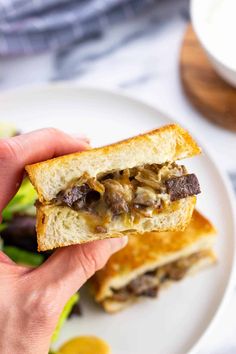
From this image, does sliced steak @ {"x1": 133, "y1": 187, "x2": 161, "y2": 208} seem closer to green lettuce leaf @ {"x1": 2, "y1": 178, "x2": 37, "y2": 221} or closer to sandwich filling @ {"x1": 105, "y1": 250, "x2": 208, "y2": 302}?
sandwich filling @ {"x1": 105, "y1": 250, "x2": 208, "y2": 302}

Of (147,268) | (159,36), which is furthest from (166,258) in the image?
(159,36)

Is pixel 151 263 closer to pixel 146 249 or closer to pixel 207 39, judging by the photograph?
pixel 146 249

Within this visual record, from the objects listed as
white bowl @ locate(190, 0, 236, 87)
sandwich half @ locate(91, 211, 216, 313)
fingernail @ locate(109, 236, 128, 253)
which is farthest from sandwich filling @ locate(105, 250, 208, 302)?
white bowl @ locate(190, 0, 236, 87)

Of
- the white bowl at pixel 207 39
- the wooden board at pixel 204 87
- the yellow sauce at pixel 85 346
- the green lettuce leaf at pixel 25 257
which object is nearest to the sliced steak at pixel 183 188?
the yellow sauce at pixel 85 346

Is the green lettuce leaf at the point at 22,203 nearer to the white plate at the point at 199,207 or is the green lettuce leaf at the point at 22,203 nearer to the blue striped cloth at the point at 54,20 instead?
the white plate at the point at 199,207

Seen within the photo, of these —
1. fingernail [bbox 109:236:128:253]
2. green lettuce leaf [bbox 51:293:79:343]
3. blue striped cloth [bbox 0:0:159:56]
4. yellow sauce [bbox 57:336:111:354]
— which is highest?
blue striped cloth [bbox 0:0:159:56]

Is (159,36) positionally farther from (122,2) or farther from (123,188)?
(123,188)
